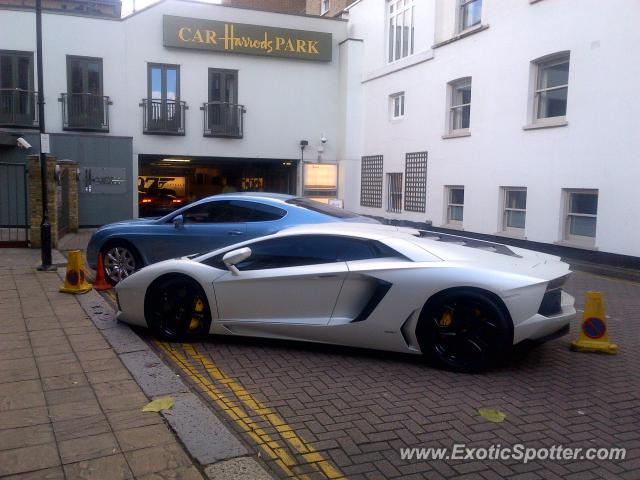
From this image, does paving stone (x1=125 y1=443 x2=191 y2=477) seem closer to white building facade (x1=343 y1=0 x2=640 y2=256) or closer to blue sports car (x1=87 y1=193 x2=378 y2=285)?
blue sports car (x1=87 y1=193 x2=378 y2=285)

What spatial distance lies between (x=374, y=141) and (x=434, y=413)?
19414 mm

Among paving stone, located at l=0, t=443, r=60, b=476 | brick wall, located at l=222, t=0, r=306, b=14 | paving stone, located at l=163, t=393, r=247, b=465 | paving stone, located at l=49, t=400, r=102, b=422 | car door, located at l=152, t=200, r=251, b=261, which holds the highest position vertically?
brick wall, located at l=222, t=0, r=306, b=14

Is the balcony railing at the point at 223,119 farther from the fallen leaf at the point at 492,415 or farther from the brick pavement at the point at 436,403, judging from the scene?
the fallen leaf at the point at 492,415

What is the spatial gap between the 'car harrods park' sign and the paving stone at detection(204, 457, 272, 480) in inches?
830

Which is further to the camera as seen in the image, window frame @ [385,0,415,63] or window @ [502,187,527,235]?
window frame @ [385,0,415,63]

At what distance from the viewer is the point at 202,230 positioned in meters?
9.48

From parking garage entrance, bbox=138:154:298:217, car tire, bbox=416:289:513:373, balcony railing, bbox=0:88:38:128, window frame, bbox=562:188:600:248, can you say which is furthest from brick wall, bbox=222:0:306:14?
car tire, bbox=416:289:513:373

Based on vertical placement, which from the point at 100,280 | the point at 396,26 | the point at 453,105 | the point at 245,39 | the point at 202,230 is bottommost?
the point at 100,280

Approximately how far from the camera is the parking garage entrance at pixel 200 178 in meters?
25.6

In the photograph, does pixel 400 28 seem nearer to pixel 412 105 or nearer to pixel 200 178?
pixel 412 105

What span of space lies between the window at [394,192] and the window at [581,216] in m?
7.76

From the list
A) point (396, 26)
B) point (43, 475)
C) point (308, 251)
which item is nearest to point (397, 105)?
point (396, 26)

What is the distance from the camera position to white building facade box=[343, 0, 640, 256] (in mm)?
12625

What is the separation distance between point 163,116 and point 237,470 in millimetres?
20689
